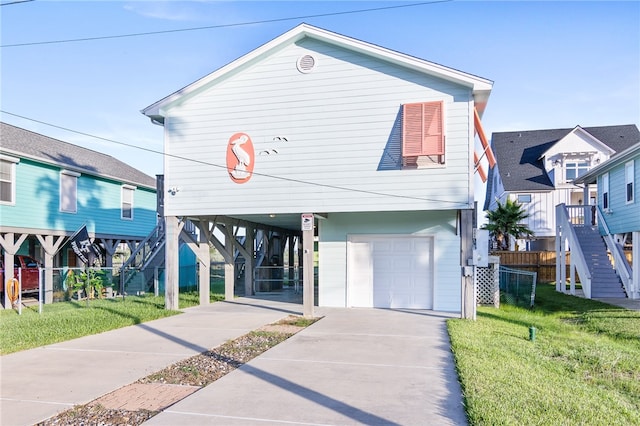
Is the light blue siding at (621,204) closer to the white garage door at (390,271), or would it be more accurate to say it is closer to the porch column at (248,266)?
the white garage door at (390,271)

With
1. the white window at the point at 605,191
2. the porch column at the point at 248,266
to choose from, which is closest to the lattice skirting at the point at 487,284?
the white window at the point at 605,191

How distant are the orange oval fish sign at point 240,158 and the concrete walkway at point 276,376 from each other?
13.0 ft

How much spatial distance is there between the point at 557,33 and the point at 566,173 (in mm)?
18885

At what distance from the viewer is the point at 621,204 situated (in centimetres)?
1669

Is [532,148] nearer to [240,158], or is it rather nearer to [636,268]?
[636,268]

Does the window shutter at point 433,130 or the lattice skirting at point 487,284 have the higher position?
the window shutter at point 433,130

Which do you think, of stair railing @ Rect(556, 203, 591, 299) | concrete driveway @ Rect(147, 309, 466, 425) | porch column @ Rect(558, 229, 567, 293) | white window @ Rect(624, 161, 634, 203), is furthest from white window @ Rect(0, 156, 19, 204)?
white window @ Rect(624, 161, 634, 203)

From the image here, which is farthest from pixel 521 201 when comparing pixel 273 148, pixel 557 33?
pixel 273 148

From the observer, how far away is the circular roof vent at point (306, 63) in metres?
12.2

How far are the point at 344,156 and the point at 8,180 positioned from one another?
10.8 metres

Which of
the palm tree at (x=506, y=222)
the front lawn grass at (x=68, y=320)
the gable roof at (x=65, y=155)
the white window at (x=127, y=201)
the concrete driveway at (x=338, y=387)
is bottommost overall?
the front lawn grass at (x=68, y=320)

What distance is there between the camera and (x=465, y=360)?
22.4ft

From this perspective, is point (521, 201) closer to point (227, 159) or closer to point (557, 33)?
point (557, 33)

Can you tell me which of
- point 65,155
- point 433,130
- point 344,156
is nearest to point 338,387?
point 344,156
